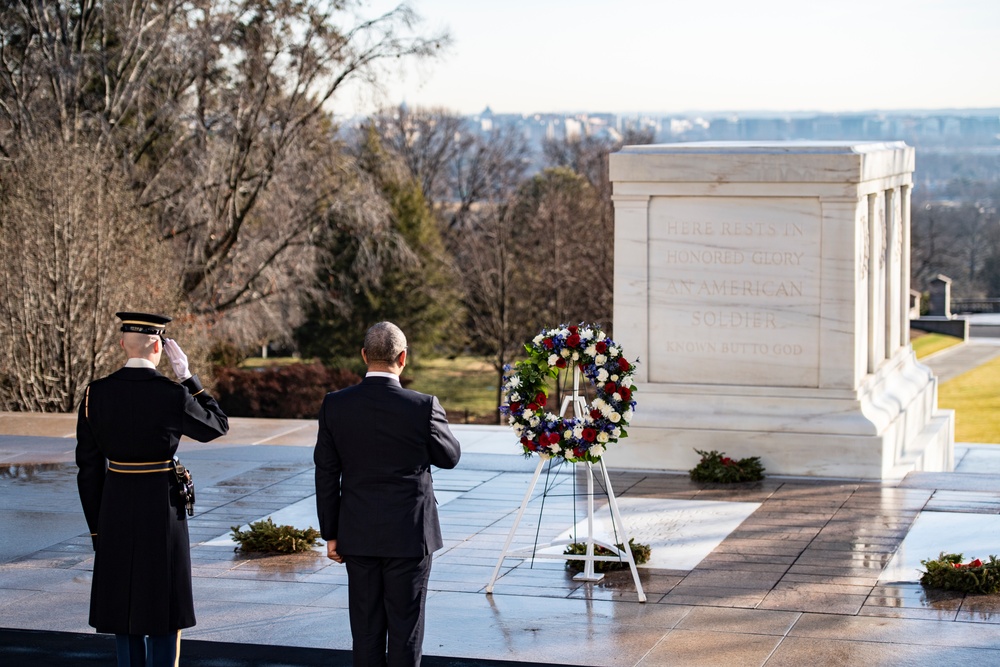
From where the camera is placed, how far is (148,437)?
18.1ft

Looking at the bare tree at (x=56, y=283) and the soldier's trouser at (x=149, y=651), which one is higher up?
the bare tree at (x=56, y=283)

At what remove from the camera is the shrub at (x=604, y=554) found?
800cm

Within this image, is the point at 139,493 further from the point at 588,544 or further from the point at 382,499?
the point at 588,544

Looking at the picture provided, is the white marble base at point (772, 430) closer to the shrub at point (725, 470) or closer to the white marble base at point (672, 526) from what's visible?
the shrub at point (725, 470)

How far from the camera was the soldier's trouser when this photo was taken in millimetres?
5555

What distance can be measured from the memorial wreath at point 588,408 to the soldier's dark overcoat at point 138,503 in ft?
7.23

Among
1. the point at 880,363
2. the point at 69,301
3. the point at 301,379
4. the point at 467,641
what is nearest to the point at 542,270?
the point at 301,379

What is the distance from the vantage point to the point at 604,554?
8133 mm

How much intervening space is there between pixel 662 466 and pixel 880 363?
8.66 ft

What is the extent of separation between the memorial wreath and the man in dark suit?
197 cm

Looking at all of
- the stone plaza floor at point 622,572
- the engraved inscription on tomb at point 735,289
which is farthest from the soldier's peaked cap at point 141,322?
the engraved inscription on tomb at point 735,289

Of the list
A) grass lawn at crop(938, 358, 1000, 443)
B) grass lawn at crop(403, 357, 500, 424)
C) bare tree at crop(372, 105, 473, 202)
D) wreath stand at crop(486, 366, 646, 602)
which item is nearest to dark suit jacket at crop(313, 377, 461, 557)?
wreath stand at crop(486, 366, 646, 602)

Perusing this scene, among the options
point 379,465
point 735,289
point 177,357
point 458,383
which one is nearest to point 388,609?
point 379,465

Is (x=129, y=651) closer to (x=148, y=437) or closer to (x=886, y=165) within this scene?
(x=148, y=437)
